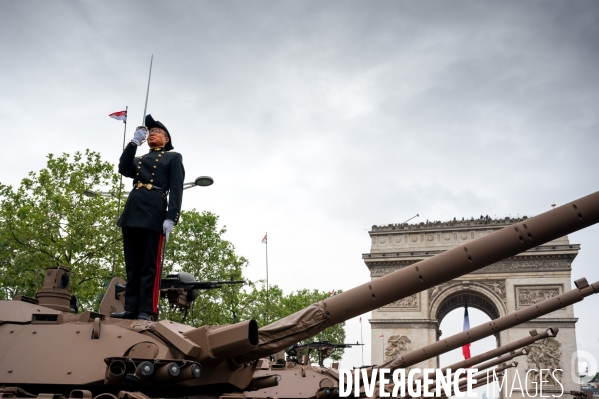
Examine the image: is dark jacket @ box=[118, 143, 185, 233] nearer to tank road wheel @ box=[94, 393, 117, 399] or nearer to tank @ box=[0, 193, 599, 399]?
tank @ box=[0, 193, 599, 399]

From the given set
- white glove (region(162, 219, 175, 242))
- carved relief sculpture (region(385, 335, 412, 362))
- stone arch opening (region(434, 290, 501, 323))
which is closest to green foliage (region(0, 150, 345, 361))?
white glove (region(162, 219, 175, 242))

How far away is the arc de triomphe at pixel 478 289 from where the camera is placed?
43312 millimetres

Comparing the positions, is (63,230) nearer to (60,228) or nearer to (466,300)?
(60,228)

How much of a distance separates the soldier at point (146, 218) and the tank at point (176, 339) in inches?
20.5

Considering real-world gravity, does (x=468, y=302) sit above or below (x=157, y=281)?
above

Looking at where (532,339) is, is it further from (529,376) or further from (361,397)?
(529,376)

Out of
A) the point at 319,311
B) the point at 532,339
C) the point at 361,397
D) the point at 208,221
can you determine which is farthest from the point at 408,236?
the point at 319,311

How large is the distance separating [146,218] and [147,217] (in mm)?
15

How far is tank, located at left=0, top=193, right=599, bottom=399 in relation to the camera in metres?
5.21

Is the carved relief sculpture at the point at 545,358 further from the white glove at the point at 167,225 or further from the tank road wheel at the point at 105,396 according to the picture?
the tank road wheel at the point at 105,396

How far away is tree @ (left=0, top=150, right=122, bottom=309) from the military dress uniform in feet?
53.0

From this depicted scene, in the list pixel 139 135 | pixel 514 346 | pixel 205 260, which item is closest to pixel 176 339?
pixel 139 135

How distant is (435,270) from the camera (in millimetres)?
5766

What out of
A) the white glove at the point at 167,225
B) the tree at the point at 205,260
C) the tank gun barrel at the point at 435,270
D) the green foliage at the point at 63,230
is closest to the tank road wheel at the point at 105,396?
the tank gun barrel at the point at 435,270
